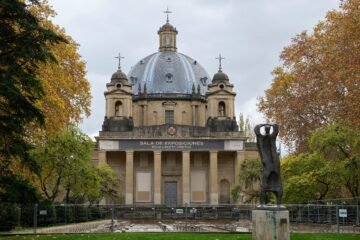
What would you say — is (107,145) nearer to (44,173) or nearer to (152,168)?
(152,168)

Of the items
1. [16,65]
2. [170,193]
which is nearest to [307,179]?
[16,65]

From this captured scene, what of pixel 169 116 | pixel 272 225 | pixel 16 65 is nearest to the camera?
pixel 272 225

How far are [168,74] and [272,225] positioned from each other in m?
59.0

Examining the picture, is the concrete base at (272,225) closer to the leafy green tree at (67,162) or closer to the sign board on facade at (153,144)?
the leafy green tree at (67,162)

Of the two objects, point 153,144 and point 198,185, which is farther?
point 198,185

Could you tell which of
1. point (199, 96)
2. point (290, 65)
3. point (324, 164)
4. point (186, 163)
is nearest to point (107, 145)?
point (186, 163)

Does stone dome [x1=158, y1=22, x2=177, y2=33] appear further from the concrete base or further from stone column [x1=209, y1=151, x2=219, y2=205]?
the concrete base

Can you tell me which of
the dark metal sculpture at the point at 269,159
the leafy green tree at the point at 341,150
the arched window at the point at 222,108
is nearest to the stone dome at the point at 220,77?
the arched window at the point at 222,108

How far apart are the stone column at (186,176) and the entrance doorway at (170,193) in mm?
3520

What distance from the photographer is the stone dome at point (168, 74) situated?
73.4m

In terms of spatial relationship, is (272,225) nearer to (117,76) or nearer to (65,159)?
(65,159)

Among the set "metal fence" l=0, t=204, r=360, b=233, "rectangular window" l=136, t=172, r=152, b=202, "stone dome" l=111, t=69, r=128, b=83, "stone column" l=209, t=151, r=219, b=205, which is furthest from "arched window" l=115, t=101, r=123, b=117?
"metal fence" l=0, t=204, r=360, b=233

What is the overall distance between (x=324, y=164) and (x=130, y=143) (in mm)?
29226

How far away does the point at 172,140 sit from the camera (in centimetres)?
6328
